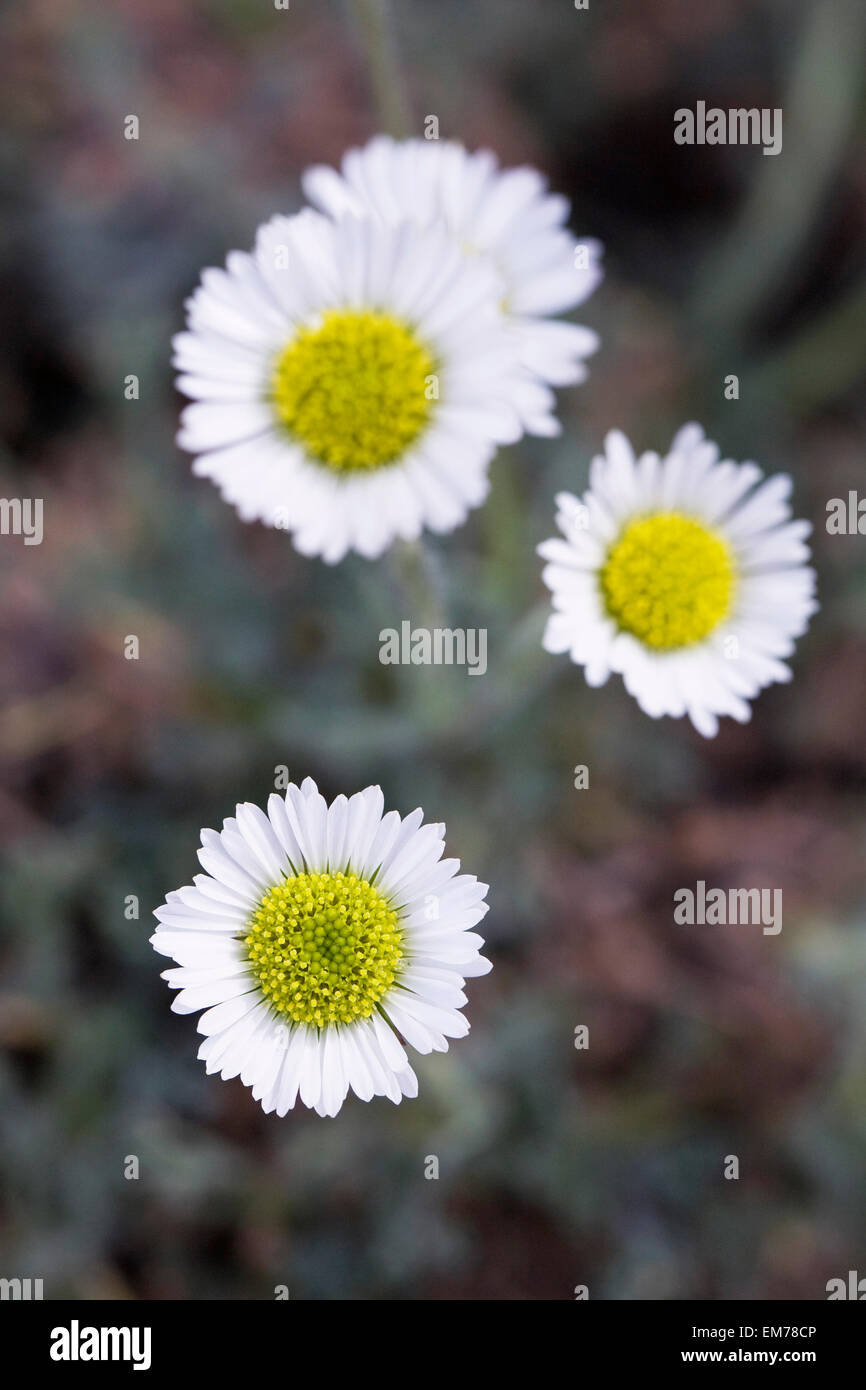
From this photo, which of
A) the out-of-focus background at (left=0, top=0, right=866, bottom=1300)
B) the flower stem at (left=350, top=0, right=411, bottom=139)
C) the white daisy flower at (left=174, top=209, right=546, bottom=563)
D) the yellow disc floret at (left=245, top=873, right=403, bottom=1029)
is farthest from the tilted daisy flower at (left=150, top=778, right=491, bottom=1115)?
the flower stem at (left=350, top=0, right=411, bottom=139)

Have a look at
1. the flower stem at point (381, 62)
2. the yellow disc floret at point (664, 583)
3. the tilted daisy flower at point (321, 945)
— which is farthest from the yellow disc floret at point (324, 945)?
the flower stem at point (381, 62)

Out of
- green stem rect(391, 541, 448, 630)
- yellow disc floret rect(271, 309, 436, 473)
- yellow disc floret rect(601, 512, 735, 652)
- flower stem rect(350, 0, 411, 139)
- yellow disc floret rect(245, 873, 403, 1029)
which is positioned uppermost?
flower stem rect(350, 0, 411, 139)

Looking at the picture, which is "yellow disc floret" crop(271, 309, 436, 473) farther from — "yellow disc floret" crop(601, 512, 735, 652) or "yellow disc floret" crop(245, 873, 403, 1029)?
"yellow disc floret" crop(245, 873, 403, 1029)

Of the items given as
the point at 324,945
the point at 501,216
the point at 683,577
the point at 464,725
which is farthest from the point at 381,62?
the point at 324,945

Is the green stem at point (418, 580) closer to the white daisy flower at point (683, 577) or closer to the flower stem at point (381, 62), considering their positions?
the white daisy flower at point (683, 577)

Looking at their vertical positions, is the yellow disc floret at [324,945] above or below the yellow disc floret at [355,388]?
below
